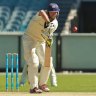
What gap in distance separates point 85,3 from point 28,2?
3977mm

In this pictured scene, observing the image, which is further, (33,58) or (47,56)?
(47,56)

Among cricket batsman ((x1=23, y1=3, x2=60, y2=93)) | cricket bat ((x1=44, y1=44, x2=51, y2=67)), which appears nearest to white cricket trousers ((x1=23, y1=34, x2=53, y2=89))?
cricket batsman ((x1=23, y1=3, x2=60, y2=93))

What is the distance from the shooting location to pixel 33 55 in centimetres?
1143

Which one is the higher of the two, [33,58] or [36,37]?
[36,37]

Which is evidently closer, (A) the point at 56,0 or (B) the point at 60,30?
(B) the point at 60,30

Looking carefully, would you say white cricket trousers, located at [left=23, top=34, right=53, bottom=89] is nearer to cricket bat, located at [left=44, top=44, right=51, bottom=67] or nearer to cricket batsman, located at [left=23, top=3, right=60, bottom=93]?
cricket batsman, located at [left=23, top=3, right=60, bottom=93]

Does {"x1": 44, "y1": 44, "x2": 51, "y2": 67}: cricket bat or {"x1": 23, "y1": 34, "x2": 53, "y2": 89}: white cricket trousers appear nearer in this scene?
{"x1": 23, "y1": 34, "x2": 53, "y2": 89}: white cricket trousers

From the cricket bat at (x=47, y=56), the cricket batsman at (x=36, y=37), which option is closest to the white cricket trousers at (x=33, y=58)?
the cricket batsman at (x=36, y=37)

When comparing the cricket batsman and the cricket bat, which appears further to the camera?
the cricket bat

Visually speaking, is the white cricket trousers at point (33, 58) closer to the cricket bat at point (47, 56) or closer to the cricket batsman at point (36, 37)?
the cricket batsman at point (36, 37)

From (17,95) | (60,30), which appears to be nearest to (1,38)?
(60,30)

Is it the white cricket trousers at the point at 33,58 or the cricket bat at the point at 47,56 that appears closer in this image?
the white cricket trousers at the point at 33,58

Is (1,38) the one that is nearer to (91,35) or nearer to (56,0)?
(91,35)

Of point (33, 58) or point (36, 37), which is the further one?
point (36, 37)
